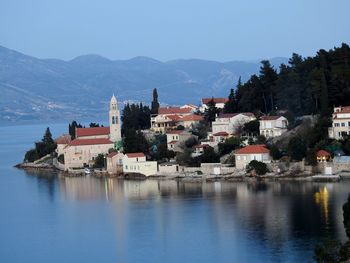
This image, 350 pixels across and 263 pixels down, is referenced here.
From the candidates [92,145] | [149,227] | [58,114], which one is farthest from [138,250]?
[58,114]

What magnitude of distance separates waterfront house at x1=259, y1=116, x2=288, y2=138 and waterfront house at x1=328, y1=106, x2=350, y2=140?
10.3ft

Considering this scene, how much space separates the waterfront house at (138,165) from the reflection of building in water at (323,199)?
8852mm

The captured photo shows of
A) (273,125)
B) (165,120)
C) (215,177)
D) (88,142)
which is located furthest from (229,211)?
(165,120)

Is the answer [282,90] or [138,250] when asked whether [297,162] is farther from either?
[138,250]

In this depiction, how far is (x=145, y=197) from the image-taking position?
27.8 m

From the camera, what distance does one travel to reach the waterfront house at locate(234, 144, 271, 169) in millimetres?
30391

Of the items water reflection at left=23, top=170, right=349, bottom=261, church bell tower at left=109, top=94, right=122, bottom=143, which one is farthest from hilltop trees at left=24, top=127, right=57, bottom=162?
water reflection at left=23, top=170, right=349, bottom=261

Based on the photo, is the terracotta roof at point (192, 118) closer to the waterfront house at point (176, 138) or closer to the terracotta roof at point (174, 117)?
the terracotta roof at point (174, 117)

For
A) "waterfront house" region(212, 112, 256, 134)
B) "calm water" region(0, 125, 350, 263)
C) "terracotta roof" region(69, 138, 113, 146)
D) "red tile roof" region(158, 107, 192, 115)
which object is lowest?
"calm water" region(0, 125, 350, 263)

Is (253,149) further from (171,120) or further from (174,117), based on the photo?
(174,117)

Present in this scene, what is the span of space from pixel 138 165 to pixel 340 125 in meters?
8.06

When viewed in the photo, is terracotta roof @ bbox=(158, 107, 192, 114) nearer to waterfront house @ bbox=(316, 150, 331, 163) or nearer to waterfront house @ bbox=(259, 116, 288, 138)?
waterfront house @ bbox=(259, 116, 288, 138)

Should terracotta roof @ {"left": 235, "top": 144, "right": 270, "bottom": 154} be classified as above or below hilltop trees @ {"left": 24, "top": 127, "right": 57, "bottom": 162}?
below

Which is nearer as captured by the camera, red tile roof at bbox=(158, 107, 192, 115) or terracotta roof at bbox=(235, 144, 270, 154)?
terracotta roof at bbox=(235, 144, 270, 154)
